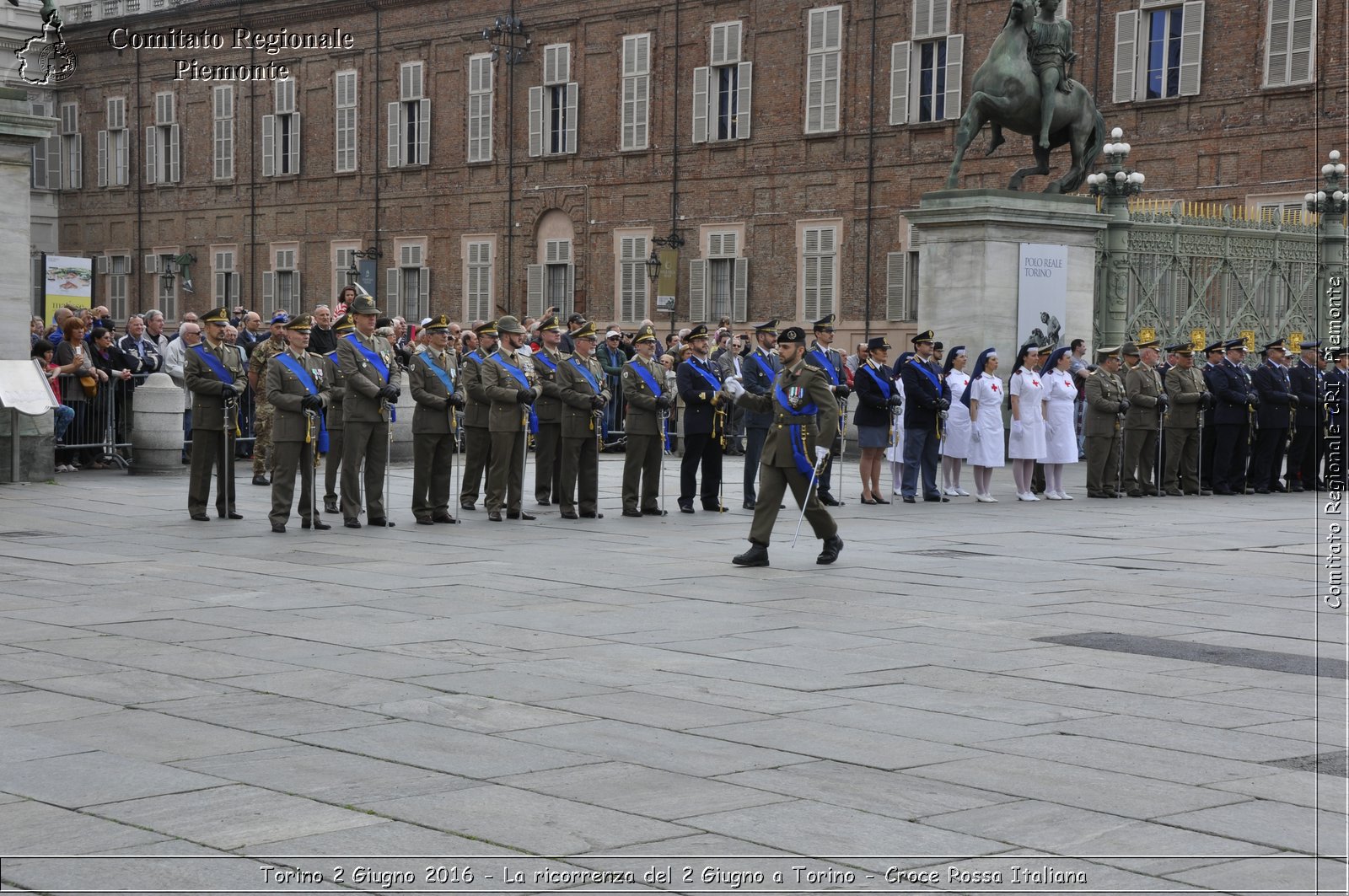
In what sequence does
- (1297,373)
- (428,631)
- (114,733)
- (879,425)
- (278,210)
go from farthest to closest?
(278,210) → (1297,373) → (879,425) → (428,631) → (114,733)

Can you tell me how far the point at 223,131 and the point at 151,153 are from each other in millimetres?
2918

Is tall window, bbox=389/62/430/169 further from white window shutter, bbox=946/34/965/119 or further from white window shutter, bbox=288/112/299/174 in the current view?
white window shutter, bbox=946/34/965/119

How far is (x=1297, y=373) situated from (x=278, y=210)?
33.9m

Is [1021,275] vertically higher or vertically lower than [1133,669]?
higher

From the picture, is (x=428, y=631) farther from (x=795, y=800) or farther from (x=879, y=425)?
(x=879, y=425)

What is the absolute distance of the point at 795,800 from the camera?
20.8 feet

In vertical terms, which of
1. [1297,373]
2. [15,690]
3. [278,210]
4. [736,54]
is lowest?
[15,690]

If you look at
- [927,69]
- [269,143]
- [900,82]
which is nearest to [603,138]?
[900,82]

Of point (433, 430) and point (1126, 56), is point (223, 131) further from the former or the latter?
point (433, 430)

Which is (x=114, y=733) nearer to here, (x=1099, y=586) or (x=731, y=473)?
(x=1099, y=586)

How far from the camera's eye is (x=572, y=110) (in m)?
43.6

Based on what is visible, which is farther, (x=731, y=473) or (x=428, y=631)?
(x=731, y=473)

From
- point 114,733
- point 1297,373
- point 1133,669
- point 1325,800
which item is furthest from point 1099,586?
point 1297,373

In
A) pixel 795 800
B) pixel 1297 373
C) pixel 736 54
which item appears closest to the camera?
pixel 795 800
